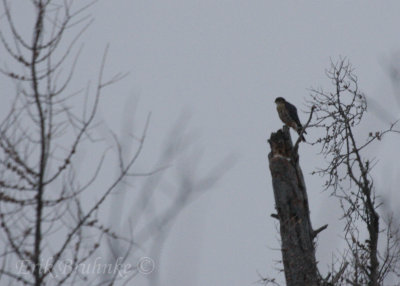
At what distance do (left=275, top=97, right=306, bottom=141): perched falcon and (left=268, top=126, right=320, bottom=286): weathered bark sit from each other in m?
5.72

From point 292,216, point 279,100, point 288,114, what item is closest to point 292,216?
point 292,216

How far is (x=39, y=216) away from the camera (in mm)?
3400

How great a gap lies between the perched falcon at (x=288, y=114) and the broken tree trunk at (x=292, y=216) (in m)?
5.71

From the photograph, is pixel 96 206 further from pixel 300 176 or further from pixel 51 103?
pixel 300 176

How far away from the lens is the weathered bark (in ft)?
21.5

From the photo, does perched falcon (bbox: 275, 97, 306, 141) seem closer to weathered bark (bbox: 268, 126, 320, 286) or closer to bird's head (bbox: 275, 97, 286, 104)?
bird's head (bbox: 275, 97, 286, 104)

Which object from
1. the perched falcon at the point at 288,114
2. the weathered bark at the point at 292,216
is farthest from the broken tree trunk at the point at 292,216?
the perched falcon at the point at 288,114

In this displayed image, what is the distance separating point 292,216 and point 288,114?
653 cm

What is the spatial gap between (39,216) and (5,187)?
0.25m

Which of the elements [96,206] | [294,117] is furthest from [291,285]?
[294,117]

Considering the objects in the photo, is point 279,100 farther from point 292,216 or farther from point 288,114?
point 292,216

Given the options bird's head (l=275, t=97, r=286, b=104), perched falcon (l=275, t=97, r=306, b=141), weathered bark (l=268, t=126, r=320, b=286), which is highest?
bird's head (l=275, t=97, r=286, b=104)

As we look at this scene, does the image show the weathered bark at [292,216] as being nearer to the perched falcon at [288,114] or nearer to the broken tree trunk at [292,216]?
the broken tree trunk at [292,216]

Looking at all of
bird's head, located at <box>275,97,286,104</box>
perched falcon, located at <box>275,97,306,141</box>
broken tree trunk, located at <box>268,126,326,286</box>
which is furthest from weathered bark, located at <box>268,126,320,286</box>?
bird's head, located at <box>275,97,286,104</box>
